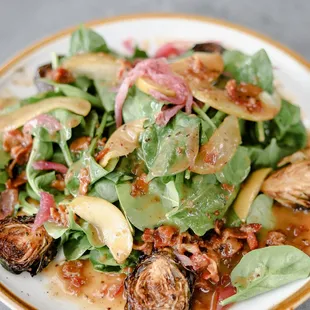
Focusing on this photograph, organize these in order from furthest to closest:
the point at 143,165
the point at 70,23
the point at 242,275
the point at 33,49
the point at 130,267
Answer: the point at 70,23, the point at 33,49, the point at 143,165, the point at 130,267, the point at 242,275

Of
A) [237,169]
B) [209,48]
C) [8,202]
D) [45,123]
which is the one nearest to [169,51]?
[209,48]

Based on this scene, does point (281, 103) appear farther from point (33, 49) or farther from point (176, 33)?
point (33, 49)

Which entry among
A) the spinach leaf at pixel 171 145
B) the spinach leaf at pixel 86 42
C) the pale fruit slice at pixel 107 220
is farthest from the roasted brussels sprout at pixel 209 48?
the pale fruit slice at pixel 107 220

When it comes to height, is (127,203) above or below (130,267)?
above

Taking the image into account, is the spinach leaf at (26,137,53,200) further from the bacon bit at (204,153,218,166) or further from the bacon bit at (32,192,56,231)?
the bacon bit at (204,153,218,166)

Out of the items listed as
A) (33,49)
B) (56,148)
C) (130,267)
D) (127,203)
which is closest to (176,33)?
(33,49)

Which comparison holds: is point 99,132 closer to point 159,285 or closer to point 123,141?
point 123,141

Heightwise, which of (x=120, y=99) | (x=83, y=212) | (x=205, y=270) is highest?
(x=120, y=99)

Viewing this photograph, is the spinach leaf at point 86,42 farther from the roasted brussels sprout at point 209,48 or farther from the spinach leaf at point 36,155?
the spinach leaf at point 36,155

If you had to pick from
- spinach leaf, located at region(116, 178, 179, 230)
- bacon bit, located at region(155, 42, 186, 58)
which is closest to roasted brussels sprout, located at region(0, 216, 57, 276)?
spinach leaf, located at region(116, 178, 179, 230)
